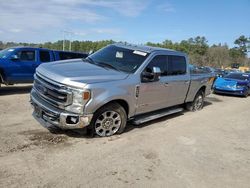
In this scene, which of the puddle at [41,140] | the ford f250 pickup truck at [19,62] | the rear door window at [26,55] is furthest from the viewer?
the rear door window at [26,55]

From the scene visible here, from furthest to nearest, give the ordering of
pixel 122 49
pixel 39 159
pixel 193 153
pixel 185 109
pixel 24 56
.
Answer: pixel 24 56 → pixel 185 109 → pixel 122 49 → pixel 193 153 → pixel 39 159

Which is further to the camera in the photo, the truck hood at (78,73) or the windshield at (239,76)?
the windshield at (239,76)

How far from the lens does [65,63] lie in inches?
248

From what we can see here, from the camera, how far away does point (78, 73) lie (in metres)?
5.38

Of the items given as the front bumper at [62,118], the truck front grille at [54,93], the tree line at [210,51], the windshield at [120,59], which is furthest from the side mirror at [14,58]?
the tree line at [210,51]

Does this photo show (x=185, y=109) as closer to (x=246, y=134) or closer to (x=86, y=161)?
(x=246, y=134)

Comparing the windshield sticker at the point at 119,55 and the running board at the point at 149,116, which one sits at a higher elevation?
the windshield sticker at the point at 119,55

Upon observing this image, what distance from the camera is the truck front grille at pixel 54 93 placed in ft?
16.6

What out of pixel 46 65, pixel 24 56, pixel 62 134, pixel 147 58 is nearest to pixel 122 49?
pixel 147 58

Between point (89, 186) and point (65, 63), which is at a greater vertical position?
point (65, 63)

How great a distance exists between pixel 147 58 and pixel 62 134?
2.59 meters

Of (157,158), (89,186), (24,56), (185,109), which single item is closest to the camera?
(89,186)

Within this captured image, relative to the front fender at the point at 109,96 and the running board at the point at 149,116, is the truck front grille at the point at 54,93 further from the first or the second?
the running board at the point at 149,116

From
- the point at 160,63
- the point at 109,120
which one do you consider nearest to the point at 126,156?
the point at 109,120
